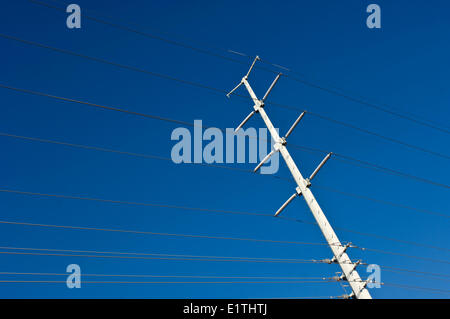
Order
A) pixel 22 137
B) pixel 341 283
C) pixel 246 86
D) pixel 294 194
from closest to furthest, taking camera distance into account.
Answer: pixel 22 137 < pixel 341 283 < pixel 294 194 < pixel 246 86

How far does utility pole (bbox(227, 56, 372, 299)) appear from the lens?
9790 millimetres

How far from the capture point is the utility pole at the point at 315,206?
32.1 feet

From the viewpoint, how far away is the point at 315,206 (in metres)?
11.3

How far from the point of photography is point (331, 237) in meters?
10.6
